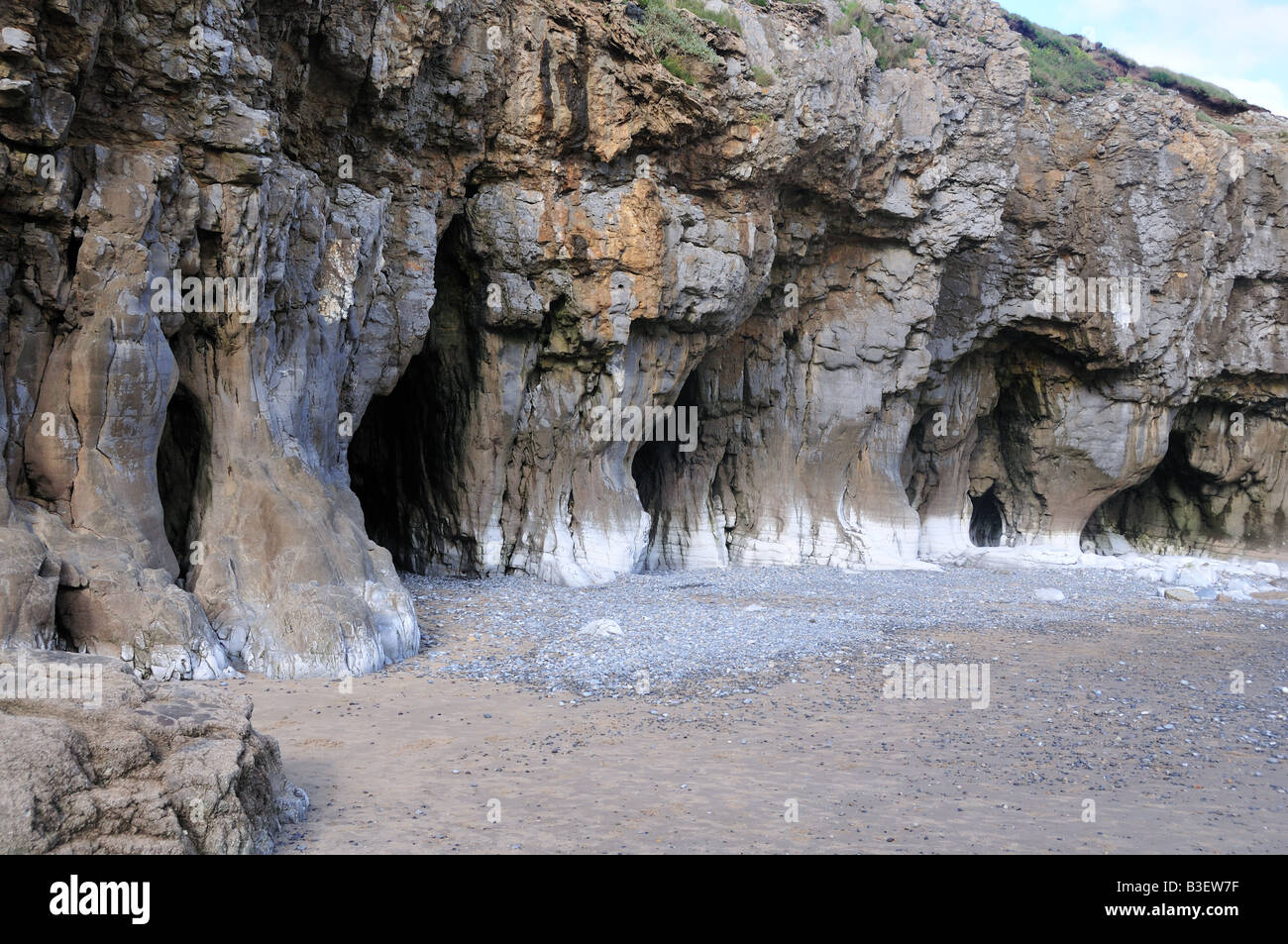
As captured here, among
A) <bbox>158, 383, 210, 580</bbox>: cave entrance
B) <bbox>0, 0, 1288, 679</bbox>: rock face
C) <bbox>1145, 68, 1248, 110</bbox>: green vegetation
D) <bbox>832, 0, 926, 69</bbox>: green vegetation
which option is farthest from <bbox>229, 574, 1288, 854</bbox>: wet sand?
<bbox>1145, 68, 1248, 110</bbox>: green vegetation

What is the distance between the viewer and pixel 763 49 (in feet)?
63.9

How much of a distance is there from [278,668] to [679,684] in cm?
410

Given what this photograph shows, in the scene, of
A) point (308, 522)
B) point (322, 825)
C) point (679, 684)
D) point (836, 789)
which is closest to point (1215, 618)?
point (679, 684)

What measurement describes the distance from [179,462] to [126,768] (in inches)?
314

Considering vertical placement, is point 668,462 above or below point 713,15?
below

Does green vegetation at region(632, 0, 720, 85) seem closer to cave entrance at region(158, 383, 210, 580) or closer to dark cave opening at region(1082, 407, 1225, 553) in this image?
cave entrance at region(158, 383, 210, 580)

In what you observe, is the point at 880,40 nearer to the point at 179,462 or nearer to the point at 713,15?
the point at 713,15

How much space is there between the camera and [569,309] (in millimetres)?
18641

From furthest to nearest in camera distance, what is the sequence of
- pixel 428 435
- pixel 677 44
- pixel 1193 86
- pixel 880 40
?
pixel 1193 86, pixel 880 40, pixel 428 435, pixel 677 44

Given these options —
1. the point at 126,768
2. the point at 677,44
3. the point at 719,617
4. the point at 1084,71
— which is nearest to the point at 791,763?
the point at 126,768

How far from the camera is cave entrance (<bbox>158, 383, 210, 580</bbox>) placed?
11969mm

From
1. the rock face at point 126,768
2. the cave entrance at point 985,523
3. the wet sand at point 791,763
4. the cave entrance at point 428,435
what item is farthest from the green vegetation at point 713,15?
the cave entrance at point 985,523

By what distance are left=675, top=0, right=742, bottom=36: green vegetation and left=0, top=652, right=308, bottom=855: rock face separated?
55.7 ft
